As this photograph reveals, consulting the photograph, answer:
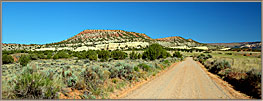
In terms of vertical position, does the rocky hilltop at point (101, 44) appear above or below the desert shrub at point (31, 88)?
above

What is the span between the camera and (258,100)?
6.43 m

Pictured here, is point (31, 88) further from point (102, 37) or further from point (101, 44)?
point (102, 37)

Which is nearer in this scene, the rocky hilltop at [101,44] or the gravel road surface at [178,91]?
the gravel road surface at [178,91]

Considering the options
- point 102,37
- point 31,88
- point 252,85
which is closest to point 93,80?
point 31,88

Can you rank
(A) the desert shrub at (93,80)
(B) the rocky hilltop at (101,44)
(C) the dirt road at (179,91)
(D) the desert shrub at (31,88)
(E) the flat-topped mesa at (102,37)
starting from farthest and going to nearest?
(E) the flat-topped mesa at (102,37) → (B) the rocky hilltop at (101,44) → (A) the desert shrub at (93,80) → (C) the dirt road at (179,91) → (D) the desert shrub at (31,88)

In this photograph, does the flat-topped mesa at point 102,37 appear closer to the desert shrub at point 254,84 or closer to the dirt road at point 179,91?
the dirt road at point 179,91

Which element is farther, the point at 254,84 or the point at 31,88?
the point at 254,84

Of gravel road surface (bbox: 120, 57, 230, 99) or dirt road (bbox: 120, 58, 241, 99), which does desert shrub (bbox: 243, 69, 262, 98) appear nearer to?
dirt road (bbox: 120, 58, 241, 99)

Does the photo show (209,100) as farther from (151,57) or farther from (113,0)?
(151,57)

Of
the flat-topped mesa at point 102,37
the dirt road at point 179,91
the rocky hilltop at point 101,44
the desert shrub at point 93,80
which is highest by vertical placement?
the flat-topped mesa at point 102,37

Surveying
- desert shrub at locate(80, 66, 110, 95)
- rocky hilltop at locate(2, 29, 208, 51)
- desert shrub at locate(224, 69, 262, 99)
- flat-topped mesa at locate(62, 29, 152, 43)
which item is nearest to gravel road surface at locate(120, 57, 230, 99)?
desert shrub at locate(224, 69, 262, 99)

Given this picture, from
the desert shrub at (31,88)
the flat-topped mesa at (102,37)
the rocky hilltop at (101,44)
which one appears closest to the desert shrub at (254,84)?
the desert shrub at (31,88)

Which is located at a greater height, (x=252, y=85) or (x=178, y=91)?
(x=252, y=85)

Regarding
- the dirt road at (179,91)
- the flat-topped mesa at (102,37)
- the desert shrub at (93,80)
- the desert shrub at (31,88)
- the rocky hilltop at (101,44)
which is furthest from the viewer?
the flat-topped mesa at (102,37)
